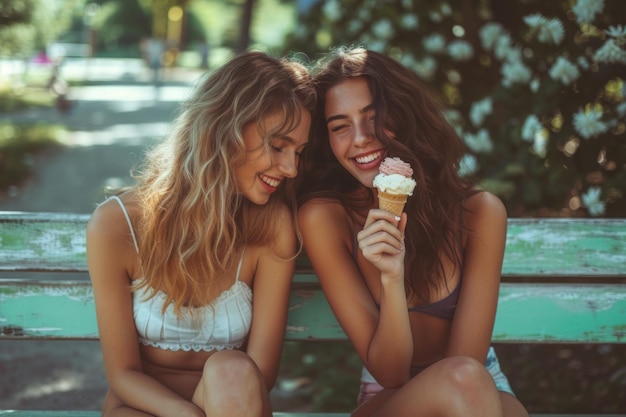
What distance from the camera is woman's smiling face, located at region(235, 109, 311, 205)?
2848 millimetres

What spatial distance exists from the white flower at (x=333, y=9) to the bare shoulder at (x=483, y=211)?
360cm

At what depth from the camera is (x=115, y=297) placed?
2820 millimetres

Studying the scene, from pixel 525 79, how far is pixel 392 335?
257 centimetres

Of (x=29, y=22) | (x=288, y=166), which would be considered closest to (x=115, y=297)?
(x=288, y=166)

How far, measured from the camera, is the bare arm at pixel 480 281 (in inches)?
116

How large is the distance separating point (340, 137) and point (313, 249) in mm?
433

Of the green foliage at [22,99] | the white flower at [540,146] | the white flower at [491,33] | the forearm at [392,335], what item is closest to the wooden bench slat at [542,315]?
the forearm at [392,335]

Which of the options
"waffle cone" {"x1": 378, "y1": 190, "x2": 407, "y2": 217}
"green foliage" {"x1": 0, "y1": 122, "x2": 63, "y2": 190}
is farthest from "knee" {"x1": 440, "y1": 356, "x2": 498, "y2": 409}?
"green foliage" {"x1": 0, "y1": 122, "x2": 63, "y2": 190}

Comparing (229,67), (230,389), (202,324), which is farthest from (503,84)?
(230,389)

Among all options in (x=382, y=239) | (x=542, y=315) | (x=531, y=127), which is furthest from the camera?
(x=531, y=127)

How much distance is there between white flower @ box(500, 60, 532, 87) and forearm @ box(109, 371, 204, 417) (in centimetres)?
310

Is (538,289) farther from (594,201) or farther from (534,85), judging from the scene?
(534,85)

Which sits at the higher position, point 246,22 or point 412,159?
point 412,159

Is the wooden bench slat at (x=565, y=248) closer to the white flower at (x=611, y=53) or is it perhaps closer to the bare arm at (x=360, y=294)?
the bare arm at (x=360, y=294)
